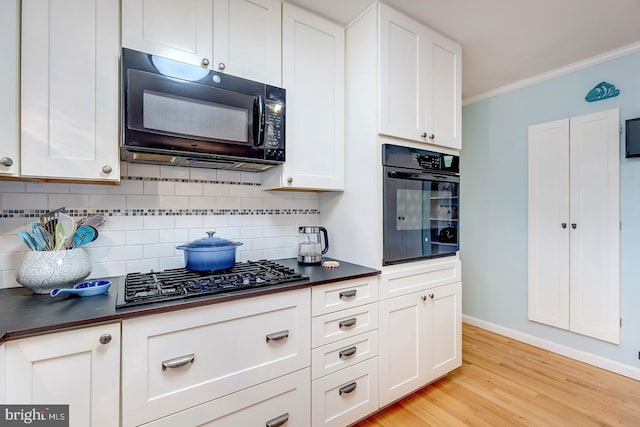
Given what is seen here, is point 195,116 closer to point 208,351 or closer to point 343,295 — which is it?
point 208,351

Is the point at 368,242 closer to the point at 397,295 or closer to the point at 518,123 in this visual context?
the point at 397,295

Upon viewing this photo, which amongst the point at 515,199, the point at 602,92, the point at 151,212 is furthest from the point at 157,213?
the point at 602,92

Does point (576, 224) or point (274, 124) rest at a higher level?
point (274, 124)

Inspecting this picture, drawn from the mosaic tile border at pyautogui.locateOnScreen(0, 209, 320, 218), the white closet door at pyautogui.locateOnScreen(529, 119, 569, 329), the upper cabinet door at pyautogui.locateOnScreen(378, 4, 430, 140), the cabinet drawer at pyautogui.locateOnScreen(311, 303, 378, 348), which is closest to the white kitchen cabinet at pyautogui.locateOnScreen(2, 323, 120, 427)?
the mosaic tile border at pyautogui.locateOnScreen(0, 209, 320, 218)

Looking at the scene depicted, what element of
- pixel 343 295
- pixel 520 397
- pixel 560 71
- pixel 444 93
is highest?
pixel 560 71

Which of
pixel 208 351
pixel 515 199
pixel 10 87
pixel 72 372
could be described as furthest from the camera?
pixel 515 199

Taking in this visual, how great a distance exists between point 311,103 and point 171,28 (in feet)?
2.69

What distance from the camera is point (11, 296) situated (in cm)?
124

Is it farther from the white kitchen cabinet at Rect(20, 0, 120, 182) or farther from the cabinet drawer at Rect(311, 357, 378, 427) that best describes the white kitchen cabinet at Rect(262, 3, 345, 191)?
the cabinet drawer at Rect(311, 357, 378, 427)

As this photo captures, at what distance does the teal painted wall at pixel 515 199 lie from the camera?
223cm

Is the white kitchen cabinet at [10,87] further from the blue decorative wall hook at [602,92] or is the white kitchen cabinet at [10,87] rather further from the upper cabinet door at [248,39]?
the blue decorative wall hook at [602,92]

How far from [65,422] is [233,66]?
1647mm

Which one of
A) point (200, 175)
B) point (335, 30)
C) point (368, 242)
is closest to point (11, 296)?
point (200, 175)

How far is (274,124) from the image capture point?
65.6 inches
